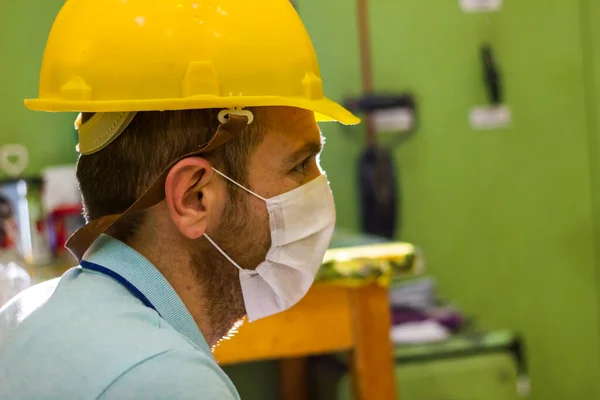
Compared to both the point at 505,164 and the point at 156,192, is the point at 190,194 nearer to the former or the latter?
the point at 156,192

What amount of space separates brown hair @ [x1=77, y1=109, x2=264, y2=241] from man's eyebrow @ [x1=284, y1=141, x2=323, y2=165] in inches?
2.4

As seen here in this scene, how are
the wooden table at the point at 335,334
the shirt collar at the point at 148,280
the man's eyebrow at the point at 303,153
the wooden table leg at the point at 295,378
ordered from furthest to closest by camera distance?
the wooden table leg at the point at 295,378 < the wooden table at the point at 335,334 < the man's eyebrow at the point at 303,153 < the shirt collar at the point at 148,280

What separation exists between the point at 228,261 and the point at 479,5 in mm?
1945

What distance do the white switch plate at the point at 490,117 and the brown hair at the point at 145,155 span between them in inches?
73.2

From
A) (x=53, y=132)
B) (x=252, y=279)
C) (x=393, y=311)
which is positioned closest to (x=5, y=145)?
(x=53, y=132)

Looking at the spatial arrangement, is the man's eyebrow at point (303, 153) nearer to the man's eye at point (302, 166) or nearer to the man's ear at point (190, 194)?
the man's eye at point (302, 166)

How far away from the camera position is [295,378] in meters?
2.61

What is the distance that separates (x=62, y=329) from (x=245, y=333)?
3.28ft

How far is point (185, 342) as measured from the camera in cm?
78

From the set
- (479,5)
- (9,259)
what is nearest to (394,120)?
(479,5)

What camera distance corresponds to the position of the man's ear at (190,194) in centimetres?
93

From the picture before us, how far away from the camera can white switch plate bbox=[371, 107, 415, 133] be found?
264 cm

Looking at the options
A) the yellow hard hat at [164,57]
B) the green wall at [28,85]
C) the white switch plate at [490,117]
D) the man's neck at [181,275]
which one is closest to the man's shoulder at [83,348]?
the man's neck at [181,275]

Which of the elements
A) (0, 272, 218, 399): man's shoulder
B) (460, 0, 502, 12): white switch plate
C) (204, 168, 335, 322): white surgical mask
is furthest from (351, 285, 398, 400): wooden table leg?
(460, 0, 502, 12): white switch plate
